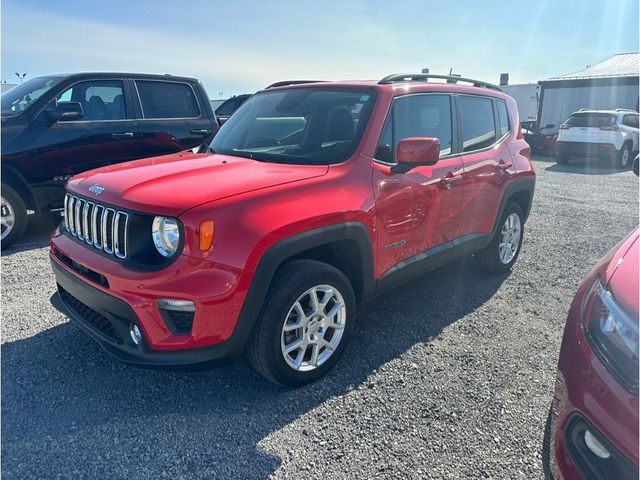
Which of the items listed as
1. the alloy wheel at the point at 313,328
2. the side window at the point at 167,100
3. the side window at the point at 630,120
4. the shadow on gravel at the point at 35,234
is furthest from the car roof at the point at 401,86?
the side window at the point at 630,120

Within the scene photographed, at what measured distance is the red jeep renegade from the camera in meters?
2.30

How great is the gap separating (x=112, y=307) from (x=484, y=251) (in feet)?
11.3

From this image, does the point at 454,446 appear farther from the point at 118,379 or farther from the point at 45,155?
the point at 45,155

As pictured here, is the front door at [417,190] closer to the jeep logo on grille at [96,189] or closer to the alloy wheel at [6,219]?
the jeep logo on grille at [96,189]

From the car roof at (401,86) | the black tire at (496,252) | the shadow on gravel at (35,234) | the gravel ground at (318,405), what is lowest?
the gravel ground at (318,405)

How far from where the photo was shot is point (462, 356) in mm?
3164

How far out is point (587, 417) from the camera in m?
1.62

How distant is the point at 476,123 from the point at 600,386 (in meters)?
2.94

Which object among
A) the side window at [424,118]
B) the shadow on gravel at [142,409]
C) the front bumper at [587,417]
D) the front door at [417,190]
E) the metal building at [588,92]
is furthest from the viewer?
the metal building at [588,92]

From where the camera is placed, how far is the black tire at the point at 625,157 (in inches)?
562

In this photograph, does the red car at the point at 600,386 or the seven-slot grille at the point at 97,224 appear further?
the seven-slot grille at the point at 97,224

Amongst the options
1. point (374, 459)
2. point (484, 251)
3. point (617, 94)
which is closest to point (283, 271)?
point (374, 459)

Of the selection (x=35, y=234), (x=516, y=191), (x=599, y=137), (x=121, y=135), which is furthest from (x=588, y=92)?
(x=35, y=234)

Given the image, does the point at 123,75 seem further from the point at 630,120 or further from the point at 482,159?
the point at 630,120
